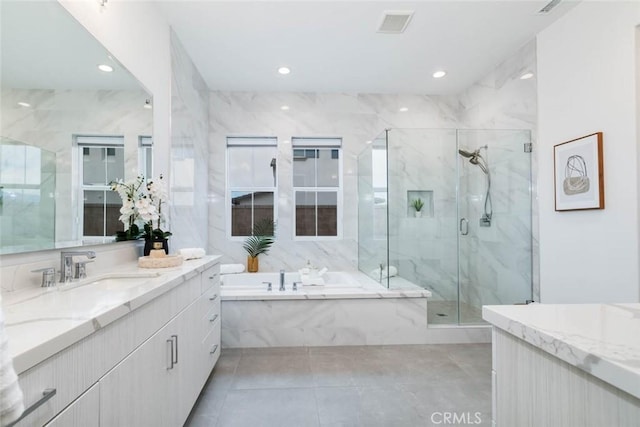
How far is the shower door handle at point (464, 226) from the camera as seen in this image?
3529 mm

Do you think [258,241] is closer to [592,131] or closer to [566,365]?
[592,131]

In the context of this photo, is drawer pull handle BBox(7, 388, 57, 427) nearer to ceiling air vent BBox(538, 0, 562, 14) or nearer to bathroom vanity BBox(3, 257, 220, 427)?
bathroom vanity BBox(3, 257, 220, 427)

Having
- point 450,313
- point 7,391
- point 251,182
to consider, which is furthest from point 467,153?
point 7,391

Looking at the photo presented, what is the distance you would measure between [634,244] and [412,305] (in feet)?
5.35

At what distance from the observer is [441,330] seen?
3023mm

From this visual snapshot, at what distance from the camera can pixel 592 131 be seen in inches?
92.3

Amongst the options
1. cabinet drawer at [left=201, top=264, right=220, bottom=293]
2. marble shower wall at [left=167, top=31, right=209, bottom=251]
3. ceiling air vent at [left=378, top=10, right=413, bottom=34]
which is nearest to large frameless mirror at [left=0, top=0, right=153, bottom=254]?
cabinet drawer at [left=201, top=264, right=220, bottom=293]

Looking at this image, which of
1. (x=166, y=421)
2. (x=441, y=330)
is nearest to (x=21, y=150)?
(x=166, y=421)

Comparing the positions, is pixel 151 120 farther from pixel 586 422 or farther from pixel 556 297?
pixel 556 297

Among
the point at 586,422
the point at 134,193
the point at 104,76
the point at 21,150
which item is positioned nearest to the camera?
the point at 586,422

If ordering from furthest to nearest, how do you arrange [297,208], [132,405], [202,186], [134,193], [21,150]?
[297,208] < [202,186] < [134,193] < [21,150] < [132,405]

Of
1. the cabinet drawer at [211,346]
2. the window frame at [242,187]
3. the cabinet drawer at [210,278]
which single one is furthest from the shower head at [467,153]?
the cabinet drawer at [211,346]

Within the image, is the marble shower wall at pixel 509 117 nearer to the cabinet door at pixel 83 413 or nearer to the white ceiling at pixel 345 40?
the white ceiling at pixel 345 40

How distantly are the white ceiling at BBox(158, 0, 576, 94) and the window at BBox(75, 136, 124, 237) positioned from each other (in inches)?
54.4
